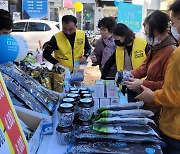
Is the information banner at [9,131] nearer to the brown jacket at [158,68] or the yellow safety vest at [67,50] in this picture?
the brown jacket at [158,68]

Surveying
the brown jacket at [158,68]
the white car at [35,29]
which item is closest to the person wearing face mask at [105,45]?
the brown jacket at [158,68]

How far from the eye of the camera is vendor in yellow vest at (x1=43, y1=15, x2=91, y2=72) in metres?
2.54

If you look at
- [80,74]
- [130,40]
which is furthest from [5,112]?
[130,40]

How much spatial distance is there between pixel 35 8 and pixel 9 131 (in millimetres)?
8240

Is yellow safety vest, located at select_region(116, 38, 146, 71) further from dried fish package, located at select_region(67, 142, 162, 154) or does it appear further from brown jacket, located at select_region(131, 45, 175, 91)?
dried fish package, located at select_region(67, 142, 162, 154)

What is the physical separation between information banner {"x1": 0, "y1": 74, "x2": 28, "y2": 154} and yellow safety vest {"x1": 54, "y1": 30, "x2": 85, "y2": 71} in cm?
179

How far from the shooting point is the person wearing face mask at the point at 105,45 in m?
2.81

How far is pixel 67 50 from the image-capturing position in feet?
8.42

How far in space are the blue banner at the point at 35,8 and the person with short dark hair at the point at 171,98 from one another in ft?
24.8

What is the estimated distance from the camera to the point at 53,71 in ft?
5.47

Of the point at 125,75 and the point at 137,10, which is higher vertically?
the point at 137,10

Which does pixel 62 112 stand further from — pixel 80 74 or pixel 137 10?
pixel 137 10

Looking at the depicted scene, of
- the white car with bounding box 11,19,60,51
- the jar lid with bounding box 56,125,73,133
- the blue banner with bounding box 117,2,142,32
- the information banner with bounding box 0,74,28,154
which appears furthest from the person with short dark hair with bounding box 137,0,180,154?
the white car with bounding box 11,19,60,51

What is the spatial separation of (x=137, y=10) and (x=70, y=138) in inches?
165
